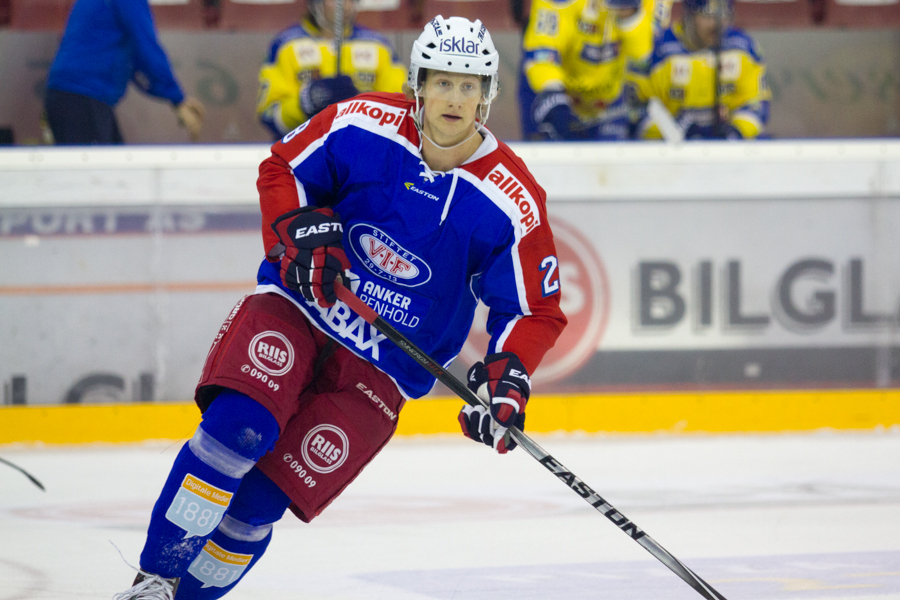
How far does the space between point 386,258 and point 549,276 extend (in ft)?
1.09

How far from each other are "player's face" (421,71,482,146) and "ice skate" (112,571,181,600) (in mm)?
975

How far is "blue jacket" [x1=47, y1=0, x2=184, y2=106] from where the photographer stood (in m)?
4.30

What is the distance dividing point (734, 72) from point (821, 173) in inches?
34.2

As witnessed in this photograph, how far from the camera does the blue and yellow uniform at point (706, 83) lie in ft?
16.5

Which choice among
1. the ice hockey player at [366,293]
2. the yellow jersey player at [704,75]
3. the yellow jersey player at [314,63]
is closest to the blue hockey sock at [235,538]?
the ice hockey player at [366,293]

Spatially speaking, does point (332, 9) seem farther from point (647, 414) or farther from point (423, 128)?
point (423, 128)

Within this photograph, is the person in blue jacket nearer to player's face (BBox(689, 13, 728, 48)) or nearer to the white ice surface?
the white ice surface

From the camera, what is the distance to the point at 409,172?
2.11 meters

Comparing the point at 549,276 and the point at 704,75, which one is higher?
the point at 704,75

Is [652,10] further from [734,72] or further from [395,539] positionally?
[395,539]

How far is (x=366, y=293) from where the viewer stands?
217 centimetres

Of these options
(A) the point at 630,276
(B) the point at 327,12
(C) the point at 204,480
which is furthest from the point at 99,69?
(C) the point at 204,480

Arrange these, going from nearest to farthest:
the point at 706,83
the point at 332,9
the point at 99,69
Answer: the point at 99,69, the point at 332,9, the point at 706,83

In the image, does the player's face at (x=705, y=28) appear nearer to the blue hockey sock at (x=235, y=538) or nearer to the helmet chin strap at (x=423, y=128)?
the helmet chin strap at (x=423, y=128)
